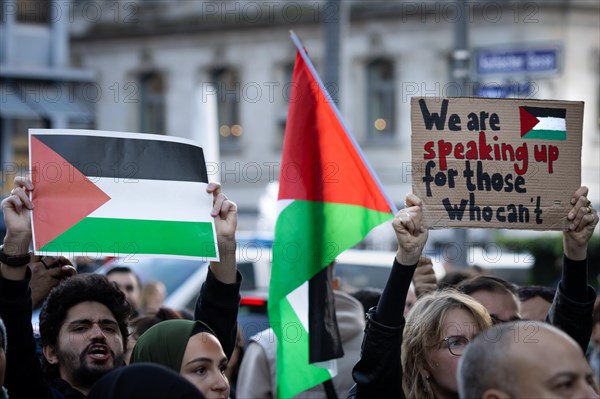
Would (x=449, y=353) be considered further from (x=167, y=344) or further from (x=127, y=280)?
(x=127, y=280)

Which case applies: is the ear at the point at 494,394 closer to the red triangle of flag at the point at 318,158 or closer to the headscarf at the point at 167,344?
the headscarf at the point at 167,344

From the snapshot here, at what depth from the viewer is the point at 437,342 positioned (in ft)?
13.0

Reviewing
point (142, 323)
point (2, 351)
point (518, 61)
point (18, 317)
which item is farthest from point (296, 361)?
point (518, 61)

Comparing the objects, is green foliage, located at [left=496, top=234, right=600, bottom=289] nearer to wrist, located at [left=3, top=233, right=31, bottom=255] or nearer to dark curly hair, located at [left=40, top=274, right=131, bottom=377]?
dark curly hair, located at [left=40, top=274, right=131, bottom=377]

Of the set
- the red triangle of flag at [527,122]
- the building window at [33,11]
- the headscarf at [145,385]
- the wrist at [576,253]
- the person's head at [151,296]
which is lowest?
the person's head at [151,296]

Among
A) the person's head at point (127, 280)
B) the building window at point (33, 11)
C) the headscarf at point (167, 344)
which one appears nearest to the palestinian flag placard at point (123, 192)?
the headscarf at point (167, 344)

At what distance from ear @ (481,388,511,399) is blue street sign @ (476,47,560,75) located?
7471mm

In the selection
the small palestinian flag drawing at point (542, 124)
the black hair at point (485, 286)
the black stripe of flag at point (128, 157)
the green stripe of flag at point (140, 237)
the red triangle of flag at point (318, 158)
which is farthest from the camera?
the red triangle of flag at point (318, 158)

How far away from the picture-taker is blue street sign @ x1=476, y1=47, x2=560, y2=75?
32.6ft

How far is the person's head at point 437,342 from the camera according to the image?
12.8 feet

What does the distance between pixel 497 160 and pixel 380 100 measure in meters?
26.7

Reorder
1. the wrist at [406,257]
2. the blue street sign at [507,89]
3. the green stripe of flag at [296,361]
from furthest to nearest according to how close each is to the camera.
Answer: the blue street sign at [507,89]
the green stripe of flag at [296,361]
the wrist at [406,257]

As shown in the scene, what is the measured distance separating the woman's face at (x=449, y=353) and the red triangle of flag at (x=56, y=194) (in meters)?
1.51

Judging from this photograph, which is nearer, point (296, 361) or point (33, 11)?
point (296, 361)
